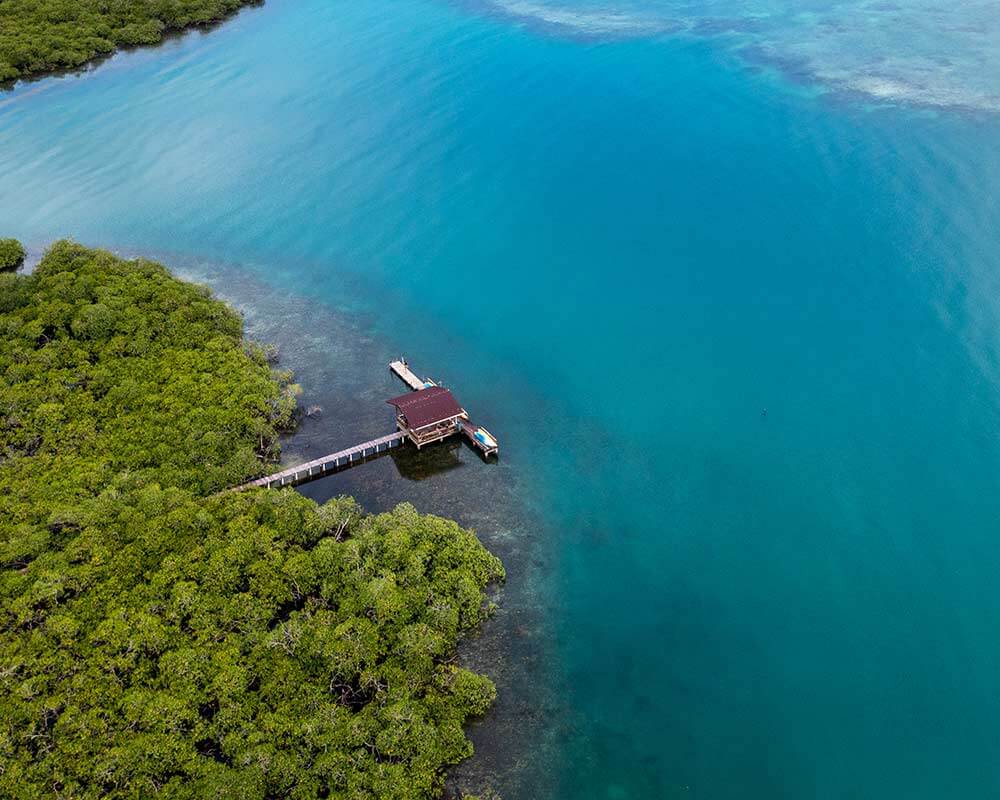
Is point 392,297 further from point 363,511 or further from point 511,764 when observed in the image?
point 511,764

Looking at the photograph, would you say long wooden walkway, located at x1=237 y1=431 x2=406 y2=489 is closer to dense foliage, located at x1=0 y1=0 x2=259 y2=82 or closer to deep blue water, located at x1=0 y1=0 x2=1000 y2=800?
deep blue water, located at x1=0 y1=0 x2=1000 y2=800

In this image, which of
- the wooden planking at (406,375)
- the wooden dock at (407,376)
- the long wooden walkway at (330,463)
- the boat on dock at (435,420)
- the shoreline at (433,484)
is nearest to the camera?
the shoreline at (433,484)

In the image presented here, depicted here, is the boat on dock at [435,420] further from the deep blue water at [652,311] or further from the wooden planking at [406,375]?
the wooden planking at [406,375]

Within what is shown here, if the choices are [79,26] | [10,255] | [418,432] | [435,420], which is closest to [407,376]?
[418,432]

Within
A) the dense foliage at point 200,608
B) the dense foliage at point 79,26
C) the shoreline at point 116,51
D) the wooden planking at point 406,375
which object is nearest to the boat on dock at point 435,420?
the wooden planking at point 406,375

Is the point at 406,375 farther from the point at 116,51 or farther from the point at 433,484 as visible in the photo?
the point at 116,51

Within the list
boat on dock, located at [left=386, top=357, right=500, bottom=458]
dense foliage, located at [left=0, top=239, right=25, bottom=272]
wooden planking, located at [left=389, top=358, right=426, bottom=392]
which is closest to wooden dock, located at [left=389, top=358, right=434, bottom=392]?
wooden planking, located at [left=389, top=358, right=426, bottom=392]

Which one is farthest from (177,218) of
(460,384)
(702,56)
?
(702,56)

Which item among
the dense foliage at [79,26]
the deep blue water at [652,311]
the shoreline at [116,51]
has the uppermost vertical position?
the dense foliage at [79,26]
